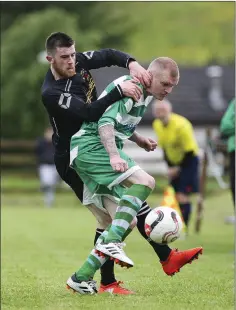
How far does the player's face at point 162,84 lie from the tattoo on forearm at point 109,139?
0.52 meters

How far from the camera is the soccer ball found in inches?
303

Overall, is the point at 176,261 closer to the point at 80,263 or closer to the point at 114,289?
the point at 114,289

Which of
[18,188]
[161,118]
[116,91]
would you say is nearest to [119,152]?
[116,91]

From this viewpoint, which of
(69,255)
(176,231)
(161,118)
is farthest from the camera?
(161,118)

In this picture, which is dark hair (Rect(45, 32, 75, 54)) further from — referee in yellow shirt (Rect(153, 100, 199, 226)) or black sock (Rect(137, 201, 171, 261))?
referee in yellow shirt (Rect(153, 100, 199, 226))

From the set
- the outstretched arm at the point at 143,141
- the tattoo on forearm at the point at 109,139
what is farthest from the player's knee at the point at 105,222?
the tattoo on forearm at the point at 109,139

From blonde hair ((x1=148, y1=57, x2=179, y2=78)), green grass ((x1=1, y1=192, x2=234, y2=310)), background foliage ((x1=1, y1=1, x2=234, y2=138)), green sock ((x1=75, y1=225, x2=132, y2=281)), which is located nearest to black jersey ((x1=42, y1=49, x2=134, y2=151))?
blonde hair ((x1=148, y1=57, x2=179, y2=78))

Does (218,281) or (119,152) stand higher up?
(119,152)

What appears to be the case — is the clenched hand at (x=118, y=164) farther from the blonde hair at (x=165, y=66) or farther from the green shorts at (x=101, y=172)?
the blonde hair at (x=165, y=66)

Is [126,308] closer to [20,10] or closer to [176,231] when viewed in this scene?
[176,231]

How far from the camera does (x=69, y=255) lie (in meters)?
12.3

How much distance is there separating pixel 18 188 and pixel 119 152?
24977 mm

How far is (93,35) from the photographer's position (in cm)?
4666

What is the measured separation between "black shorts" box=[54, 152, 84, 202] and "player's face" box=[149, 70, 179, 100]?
3.03ft
